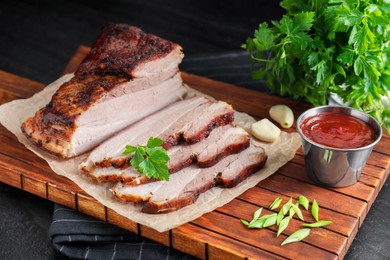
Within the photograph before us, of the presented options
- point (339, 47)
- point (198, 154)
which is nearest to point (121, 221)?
point (198, 154)

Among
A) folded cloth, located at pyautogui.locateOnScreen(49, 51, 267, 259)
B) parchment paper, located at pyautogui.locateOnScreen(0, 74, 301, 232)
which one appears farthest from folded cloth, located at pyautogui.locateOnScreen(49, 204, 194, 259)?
parchment paper, located at pyautogui.locateOnScreen(0, 74, 301, 232)

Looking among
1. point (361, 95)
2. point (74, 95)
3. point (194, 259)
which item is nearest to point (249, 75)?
point (361, 95)

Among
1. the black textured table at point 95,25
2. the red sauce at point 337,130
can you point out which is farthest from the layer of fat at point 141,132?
the black textured table at point 95,25

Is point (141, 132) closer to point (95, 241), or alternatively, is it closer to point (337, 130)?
point (95, 241)

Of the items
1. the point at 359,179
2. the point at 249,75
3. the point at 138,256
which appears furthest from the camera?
the point at 249,75

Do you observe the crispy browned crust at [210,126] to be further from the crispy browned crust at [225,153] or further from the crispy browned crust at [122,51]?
the crispy browned crust at [122,51]

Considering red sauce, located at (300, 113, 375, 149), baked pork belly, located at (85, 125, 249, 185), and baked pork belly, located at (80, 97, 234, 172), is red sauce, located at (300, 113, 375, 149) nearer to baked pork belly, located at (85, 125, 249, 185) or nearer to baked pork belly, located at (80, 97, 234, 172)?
baked pork belly, located at (85, 125, 249, 185)

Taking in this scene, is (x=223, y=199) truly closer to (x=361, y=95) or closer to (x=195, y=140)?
(x=195, y=140)
